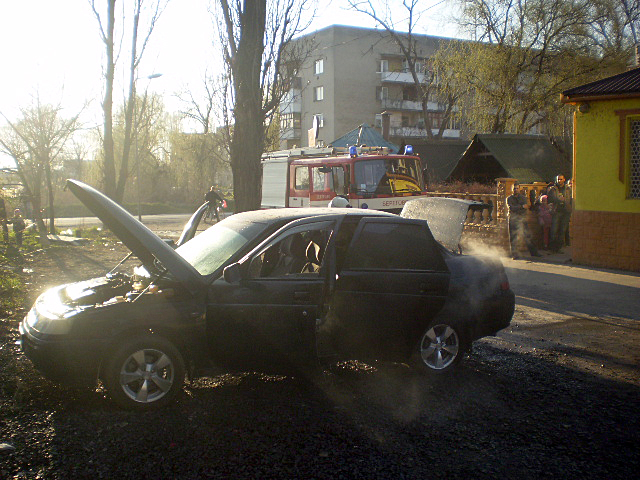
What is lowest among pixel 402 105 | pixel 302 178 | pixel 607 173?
pixel 607 173

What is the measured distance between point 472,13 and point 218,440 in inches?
1186

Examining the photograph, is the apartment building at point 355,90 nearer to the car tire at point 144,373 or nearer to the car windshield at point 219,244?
the car windshield at point 219,244

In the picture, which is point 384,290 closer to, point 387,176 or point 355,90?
point 387,176

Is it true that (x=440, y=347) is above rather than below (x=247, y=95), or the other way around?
below

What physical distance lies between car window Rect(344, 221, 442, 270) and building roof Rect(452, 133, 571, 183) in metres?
14.9

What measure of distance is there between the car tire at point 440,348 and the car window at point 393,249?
23.4 inches

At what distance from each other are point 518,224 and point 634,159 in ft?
10.1

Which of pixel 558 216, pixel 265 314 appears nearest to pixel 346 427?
pixel 265 314

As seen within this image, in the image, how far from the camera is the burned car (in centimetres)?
470

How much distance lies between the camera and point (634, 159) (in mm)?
12344

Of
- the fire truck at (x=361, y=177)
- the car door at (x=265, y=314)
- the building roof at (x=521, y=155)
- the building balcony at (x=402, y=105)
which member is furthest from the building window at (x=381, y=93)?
the car door at (x=265, y=314)

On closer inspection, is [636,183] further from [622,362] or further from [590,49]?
[590,49]

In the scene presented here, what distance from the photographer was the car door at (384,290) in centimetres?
534

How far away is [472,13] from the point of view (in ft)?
99.1
